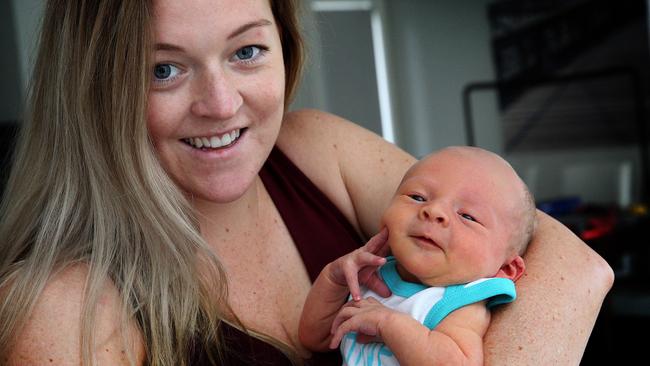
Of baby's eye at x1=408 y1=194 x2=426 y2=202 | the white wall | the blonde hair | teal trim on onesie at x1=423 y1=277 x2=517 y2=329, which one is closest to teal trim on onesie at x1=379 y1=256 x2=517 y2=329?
teal trim on onesie at x1=423 y1=277 x2=517 y2=329

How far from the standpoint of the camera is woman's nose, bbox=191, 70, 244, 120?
1.39 metres

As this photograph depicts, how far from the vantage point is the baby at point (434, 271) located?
1302mm

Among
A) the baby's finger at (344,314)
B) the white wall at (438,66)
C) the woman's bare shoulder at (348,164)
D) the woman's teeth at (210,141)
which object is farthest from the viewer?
the white wall at (438,66)

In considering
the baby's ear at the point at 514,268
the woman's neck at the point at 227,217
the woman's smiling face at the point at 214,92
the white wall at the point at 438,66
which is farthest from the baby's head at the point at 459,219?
the white wall at the point at 438,66

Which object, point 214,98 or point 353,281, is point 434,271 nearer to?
point 353,281

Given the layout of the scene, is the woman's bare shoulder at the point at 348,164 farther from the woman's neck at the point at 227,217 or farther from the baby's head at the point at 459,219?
the baby's head at the point at 459,219

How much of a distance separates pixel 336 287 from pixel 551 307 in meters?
0.33

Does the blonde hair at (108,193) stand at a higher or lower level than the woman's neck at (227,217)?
higher

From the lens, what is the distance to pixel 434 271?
1.36m

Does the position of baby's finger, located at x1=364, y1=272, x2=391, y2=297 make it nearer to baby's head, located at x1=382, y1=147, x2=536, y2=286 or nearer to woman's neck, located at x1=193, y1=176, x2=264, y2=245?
baby's head, located at x1=382, y1=147, x2=536, y2=286

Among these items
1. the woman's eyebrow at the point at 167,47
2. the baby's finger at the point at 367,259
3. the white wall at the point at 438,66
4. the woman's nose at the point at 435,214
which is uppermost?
the woman's eyebrow at the point at 167,47

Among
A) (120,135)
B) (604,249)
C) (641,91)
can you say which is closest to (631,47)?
(641,91)

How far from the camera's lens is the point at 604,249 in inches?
139

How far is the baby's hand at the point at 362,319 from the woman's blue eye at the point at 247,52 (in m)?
0.42
